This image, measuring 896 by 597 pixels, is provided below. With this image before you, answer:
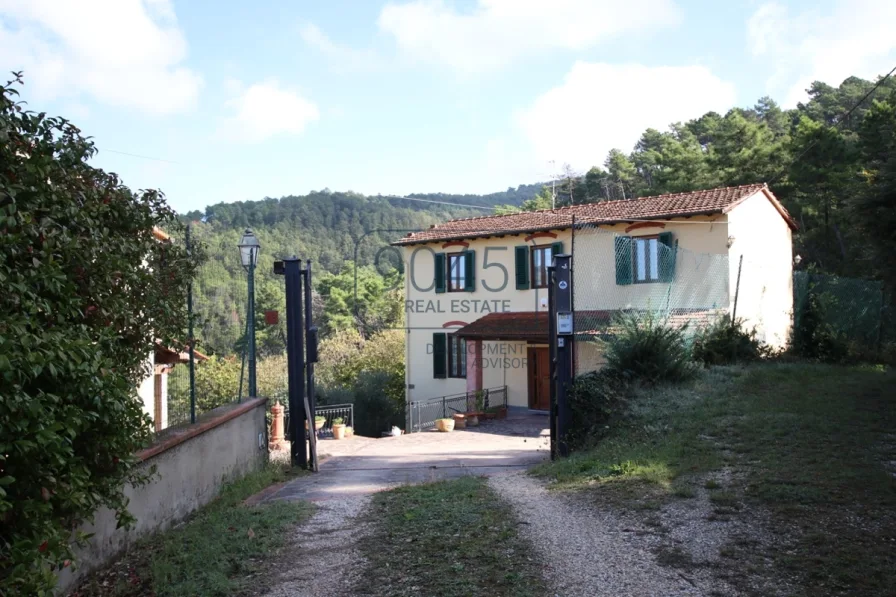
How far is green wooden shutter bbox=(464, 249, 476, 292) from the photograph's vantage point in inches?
969

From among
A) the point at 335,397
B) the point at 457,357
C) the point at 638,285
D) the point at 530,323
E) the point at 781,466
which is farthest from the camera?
the point at 457,357

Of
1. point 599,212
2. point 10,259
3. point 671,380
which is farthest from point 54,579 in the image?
point 599,212

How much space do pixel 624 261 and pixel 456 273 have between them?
6.73 metres

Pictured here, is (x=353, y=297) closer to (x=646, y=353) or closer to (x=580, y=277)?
Result: (x=580, y=277)

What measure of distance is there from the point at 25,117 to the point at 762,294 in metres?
18.4

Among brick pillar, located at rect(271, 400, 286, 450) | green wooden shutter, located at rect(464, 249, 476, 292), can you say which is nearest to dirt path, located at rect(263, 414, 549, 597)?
brick pillar, located at rect(271, 400, 286, 450)

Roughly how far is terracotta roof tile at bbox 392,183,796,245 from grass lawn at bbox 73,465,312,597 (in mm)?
13092

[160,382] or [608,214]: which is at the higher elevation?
[608,214]

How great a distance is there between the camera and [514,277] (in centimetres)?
2359

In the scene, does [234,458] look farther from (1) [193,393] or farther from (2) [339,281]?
(2) [339,281]

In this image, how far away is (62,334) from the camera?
3.69 m

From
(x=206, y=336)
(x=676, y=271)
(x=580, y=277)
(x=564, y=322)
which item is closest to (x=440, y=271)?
(x=580, y=277)

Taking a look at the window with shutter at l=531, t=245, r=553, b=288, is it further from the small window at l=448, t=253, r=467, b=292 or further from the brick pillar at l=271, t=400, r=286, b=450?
the brick pillar at l=271, t=400, r=286, b=450

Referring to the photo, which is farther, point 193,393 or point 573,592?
point 193,393
